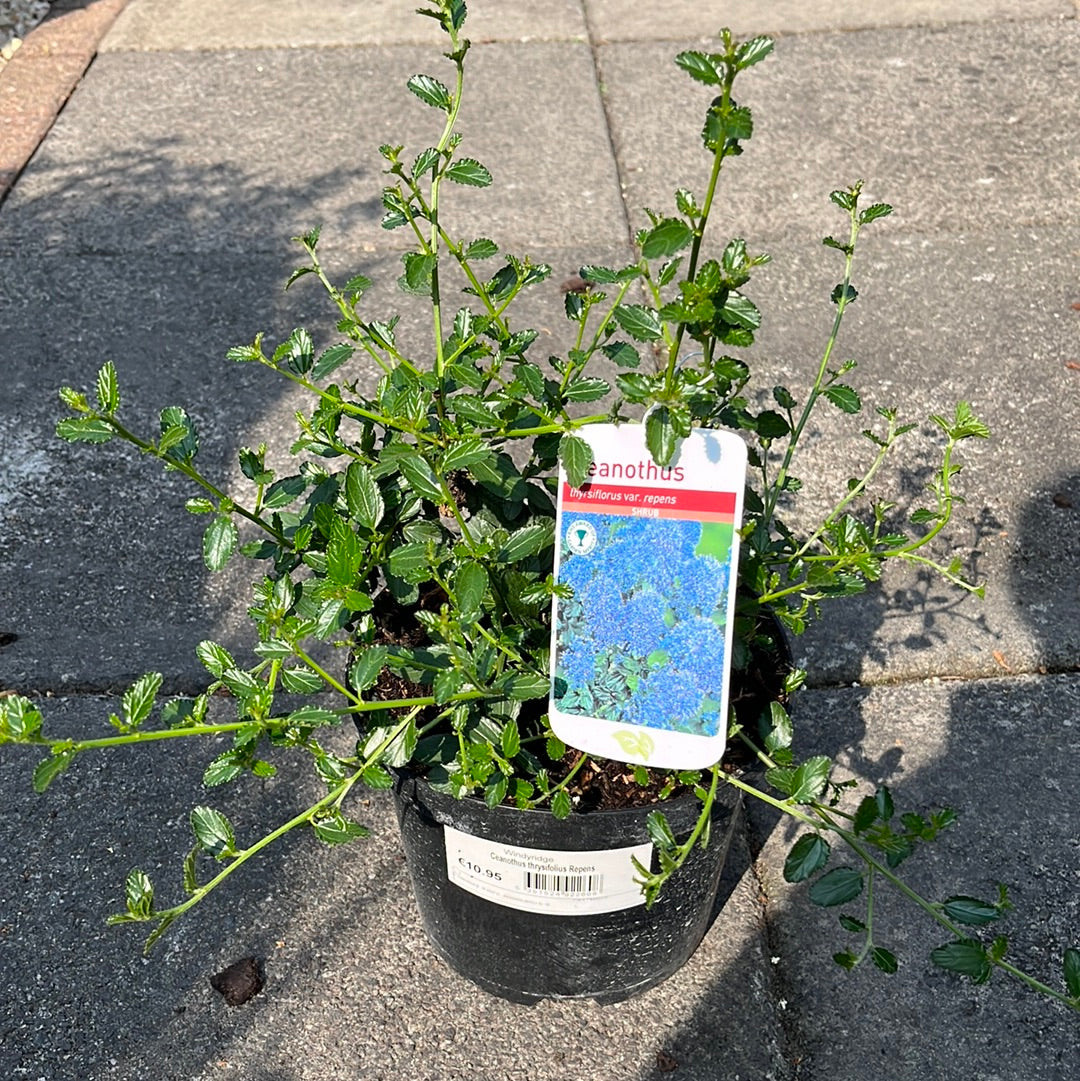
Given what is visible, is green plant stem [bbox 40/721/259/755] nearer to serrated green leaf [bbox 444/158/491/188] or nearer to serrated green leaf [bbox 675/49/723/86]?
serrated green leaf [bbox 444/158/491/188]

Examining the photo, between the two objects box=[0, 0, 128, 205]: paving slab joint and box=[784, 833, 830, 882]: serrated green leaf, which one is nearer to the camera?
box=[784, 833, 830, 882]: serrated green leaf

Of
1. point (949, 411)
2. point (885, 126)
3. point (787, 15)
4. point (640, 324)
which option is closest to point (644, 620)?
point (640, 324)

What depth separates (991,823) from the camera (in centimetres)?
224

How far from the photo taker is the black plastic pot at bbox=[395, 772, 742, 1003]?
1.71 meters

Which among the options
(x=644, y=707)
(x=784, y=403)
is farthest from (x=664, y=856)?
(x=784, y=403)

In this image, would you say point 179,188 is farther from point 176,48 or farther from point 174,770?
point 174,770

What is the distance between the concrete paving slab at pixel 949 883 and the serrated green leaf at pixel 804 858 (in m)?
0.59

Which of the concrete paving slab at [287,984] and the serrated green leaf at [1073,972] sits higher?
the serrated green leaf at [1073,972]

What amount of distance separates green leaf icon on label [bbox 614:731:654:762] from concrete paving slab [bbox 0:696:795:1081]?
63 cm

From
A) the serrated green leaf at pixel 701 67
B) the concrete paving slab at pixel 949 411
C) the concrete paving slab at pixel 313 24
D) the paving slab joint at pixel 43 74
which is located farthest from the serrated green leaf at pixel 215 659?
the concrete paving slab at pixel 313 24

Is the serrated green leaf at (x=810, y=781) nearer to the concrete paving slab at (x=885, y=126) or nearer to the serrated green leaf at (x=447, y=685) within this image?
the serrated green leaf at (x=447, y=685)

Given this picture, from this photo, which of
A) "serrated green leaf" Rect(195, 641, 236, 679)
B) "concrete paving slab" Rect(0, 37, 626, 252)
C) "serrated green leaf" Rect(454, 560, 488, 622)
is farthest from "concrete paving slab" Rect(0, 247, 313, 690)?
"serrated green leaf" Rect(454, 560, 488, 622)

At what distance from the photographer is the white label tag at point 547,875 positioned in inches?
68.2

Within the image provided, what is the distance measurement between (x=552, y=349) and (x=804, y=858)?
2.10 metres
